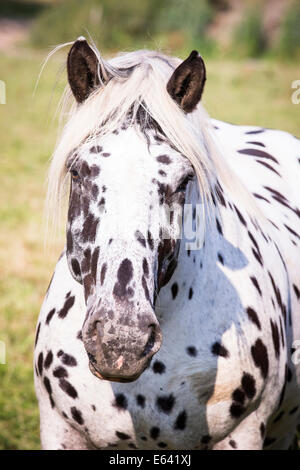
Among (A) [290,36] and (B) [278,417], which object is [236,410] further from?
(A) [290,36]

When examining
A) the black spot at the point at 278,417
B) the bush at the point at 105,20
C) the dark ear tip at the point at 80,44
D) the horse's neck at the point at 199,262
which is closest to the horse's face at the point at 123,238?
the horse's neck at the point at 199,262

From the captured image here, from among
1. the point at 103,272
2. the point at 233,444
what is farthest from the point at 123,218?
the point at 233,444

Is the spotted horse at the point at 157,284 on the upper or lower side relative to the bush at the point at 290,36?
lower

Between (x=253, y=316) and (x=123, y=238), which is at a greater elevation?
(x=123, y=238)

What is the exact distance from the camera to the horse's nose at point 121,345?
158cm

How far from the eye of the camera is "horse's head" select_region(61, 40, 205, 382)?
1.60m

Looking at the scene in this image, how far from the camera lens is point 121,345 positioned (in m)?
1.59

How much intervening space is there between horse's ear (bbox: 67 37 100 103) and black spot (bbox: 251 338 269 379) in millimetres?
1102

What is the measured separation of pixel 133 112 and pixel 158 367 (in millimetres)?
896

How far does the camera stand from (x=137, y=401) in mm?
2100

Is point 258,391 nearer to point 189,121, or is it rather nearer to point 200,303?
point 200,303

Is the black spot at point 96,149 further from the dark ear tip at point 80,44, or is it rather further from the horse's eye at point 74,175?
the dark ear tip at point 80,44

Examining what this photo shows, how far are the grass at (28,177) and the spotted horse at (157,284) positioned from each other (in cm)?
38
